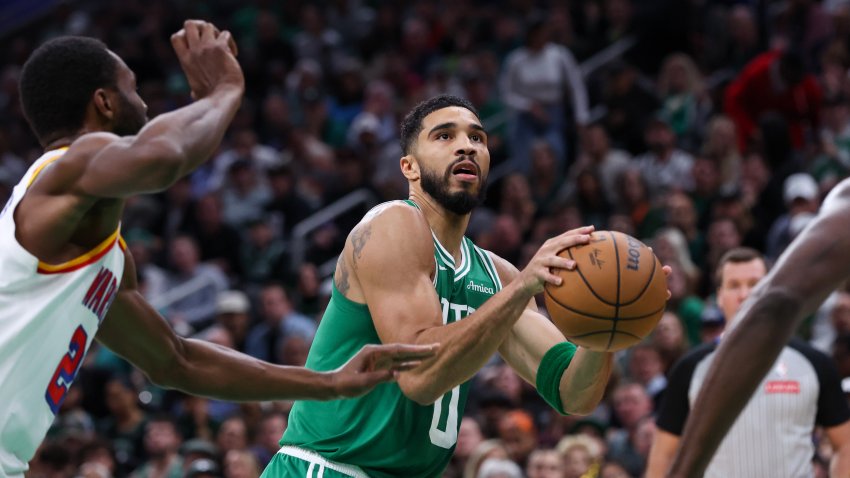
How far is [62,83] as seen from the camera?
4.18m

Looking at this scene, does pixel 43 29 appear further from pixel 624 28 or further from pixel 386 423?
pixel 386 423

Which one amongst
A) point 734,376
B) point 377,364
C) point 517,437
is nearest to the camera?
point 734,376

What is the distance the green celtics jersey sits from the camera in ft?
16.9

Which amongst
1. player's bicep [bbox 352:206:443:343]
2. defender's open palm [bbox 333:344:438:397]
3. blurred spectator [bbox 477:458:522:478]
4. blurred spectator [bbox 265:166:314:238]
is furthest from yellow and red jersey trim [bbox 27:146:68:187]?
blurred spectator [bbox 265:166:314:238]

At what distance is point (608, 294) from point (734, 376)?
173cm

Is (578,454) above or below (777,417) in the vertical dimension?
below

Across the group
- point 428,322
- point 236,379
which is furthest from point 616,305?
point 236,379

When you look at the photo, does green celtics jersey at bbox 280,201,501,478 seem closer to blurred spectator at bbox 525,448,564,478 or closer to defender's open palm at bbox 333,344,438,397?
defender's open palm at bbox 333,344,438,397

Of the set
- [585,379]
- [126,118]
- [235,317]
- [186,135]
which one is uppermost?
[186,135]

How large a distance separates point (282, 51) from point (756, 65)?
6808mm

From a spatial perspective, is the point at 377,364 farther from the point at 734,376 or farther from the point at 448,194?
the point at 734,376

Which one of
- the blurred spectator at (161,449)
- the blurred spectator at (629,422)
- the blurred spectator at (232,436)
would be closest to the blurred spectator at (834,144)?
the blurred spectator at (629,422)

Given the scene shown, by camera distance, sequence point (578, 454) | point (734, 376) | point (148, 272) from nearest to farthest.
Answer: point (734, 376)
point (578, 454)
point (148, 272)

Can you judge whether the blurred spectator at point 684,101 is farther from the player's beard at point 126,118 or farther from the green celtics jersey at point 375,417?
the player's beard at point 126,118
